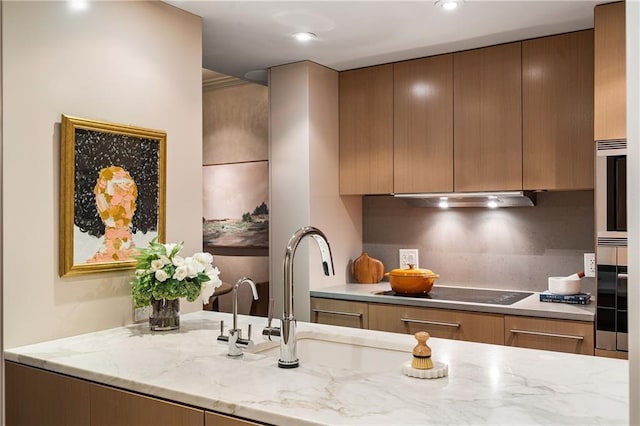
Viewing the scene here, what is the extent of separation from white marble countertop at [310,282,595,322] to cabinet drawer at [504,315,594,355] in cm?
3

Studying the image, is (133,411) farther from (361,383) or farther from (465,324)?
(465,324)

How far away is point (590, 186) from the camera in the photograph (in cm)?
313

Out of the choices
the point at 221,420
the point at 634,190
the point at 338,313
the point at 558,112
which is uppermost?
the point at 558,112

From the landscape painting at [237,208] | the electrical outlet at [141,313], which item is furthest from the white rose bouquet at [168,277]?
the landscape painting at [237,208]

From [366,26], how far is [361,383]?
218 centimetres

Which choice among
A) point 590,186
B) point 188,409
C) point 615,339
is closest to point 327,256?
point 188,409

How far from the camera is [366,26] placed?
314cm

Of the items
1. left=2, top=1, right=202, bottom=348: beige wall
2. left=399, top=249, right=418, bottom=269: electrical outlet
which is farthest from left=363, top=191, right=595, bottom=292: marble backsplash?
left=2, top=1, right=202, bottom=348: beige wall

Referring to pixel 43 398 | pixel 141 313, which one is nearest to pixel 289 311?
pixel 43 398

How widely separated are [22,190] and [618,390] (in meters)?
2.05

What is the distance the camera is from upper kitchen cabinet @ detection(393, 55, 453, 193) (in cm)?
362

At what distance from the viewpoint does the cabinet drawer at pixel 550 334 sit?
9.29 ft

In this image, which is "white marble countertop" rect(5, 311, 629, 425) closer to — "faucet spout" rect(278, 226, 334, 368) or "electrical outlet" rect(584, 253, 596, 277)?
"faucet spout" rect(278, 226, 334, 368)

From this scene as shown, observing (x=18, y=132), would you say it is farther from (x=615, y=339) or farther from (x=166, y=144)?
(x=615, y=339)
